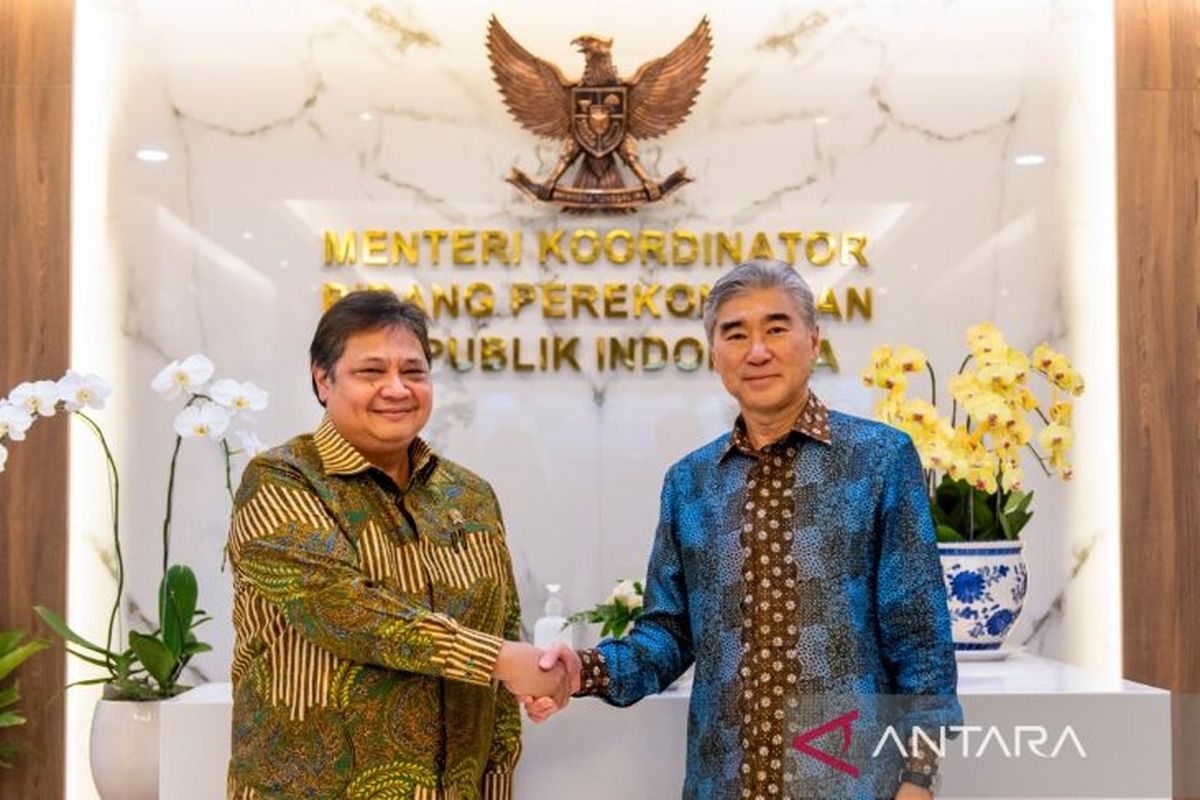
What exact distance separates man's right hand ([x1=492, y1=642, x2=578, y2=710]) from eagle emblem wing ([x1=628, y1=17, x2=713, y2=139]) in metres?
2.60

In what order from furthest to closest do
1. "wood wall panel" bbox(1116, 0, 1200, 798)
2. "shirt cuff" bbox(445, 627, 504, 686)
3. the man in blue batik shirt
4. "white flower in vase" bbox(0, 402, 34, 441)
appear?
"wood wall panel" bbox(1116, 0, 1200, 798)
"white flower in vase" bbox(0, 402, 34, 441)
the man in blue batik shirt
"shirt cuff" bbox(445, 627, 504, 686)

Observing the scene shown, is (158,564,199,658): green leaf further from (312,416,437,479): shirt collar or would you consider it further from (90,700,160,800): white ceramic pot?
(312,416,437,479): shirt collar

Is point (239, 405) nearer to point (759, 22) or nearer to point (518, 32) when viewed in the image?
point (518, 32)

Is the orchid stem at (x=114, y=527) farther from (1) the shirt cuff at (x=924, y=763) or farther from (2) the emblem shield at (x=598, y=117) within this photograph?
(2) the emblem shield at (x=598, y=117)

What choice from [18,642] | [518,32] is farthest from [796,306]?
[18,642]

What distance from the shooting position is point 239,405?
9.17 ft

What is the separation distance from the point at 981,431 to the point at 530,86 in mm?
2188

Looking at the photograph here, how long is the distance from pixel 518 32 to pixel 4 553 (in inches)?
87.2

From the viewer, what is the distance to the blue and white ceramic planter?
103 inches

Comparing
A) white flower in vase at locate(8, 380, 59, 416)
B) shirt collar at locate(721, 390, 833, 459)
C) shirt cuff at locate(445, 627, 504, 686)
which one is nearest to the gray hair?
shirt collar at locate(721, 390, 833, 459)

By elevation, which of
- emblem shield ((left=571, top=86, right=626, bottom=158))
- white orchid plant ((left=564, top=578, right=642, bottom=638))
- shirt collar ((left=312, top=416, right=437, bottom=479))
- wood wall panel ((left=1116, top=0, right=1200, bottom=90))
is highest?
wood wall panel ((left=1116, top=0, right=1200, bottom=90))

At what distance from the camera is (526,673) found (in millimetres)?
1961

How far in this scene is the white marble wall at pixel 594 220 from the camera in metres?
4.32

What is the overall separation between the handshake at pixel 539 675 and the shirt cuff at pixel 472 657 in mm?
20
